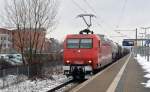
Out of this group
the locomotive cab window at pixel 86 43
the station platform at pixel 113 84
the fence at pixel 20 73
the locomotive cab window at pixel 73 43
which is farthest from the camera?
the locomotive cab window at pixel 73 43

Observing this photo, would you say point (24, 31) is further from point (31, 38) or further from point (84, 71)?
point (84, 71)

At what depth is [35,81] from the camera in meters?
27.2

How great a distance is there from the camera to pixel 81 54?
2772cm

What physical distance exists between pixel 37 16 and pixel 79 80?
580 centimetres

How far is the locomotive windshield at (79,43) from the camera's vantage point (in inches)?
1110

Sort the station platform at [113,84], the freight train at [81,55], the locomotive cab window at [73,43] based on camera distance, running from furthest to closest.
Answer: the locomotive cab window at [73,43] < the freight train at [81,55] < the station platform at [113,84]

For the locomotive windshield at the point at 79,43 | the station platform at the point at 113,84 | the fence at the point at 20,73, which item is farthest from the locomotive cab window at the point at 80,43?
the fence at the point at 20,73

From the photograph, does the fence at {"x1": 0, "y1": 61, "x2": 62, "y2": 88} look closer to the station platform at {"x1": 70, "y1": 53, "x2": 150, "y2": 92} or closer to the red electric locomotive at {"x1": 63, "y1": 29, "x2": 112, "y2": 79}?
the red electric locomotive at {"x1": 63, "y1": 29, "x2": 112, "y2": 79}

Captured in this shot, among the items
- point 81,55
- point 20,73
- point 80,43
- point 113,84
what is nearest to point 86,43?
point 80,43

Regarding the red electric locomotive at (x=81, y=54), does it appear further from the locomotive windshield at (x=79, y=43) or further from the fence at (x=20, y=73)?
the fence at (x=20, y=73)

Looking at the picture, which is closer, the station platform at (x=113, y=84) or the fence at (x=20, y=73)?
the station platform at (x=113, y=84)

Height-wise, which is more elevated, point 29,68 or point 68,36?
point 68,36

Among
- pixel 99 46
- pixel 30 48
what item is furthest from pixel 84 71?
pixel 30 48

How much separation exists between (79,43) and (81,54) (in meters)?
0.96
